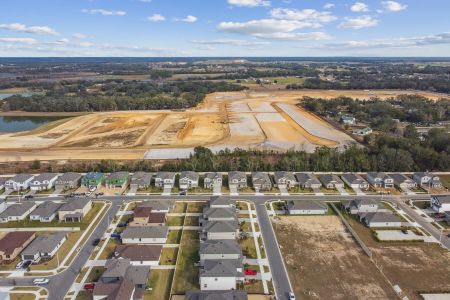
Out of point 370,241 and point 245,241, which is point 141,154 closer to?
point 245,241

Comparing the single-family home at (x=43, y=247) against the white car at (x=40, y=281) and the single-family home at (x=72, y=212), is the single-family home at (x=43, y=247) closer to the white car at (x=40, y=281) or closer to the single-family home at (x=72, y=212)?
the white car at (x=40, y=281)

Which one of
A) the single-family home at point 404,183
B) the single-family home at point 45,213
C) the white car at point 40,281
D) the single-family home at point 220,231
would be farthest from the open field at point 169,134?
the white car at point 40,281

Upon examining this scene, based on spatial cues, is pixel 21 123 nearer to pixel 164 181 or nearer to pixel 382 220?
pixel 164 181

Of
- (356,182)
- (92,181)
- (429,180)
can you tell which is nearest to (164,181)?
(92,181)

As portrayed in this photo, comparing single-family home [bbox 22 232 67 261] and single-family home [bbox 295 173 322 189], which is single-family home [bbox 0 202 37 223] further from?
single-family home [bbox 295 173 322 189]

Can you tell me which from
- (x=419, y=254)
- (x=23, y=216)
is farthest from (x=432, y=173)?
(x=23, y=216)

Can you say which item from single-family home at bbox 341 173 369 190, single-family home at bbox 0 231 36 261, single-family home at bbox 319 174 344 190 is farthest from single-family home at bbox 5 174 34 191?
single-family home at bbox 341 173 369 190
